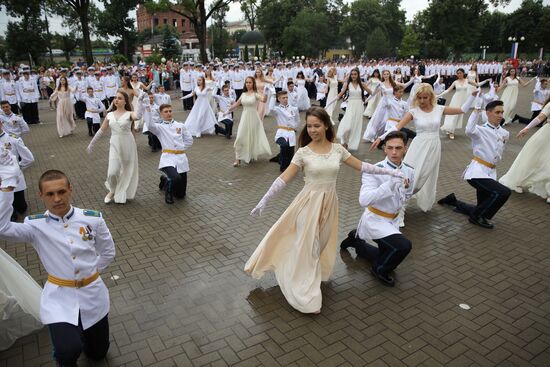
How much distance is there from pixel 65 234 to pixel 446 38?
65647 mm

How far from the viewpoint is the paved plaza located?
13.2 feet

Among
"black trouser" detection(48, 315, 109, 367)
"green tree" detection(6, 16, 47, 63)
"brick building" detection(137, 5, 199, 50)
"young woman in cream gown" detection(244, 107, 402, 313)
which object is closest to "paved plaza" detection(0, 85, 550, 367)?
"young woman in cream gown" detection(244, 107, 402, 313)

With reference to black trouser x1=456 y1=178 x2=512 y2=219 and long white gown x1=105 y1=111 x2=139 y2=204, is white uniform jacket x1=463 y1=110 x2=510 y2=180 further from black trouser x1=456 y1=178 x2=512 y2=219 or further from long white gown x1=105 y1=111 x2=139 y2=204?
long white gown x1=105 y1=111 x2=139 y2=204

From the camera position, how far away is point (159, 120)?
8.28 metres

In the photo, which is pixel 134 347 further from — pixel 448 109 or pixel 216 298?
pixel 448 109

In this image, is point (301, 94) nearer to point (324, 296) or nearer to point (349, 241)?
point (349, 241)

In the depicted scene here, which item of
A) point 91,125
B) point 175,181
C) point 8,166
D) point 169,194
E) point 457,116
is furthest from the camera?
point 91,125

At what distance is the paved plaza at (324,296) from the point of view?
4.02 meters

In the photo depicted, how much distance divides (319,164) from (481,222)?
13.3 ft

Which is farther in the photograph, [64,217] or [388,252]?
[388,252]

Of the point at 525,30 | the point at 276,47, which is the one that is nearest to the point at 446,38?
the point at 525,30

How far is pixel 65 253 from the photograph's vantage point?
3.35 m

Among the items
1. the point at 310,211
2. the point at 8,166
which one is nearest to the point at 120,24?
the point at 8,166

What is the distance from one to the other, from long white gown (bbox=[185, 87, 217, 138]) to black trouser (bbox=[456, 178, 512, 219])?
1039cm
